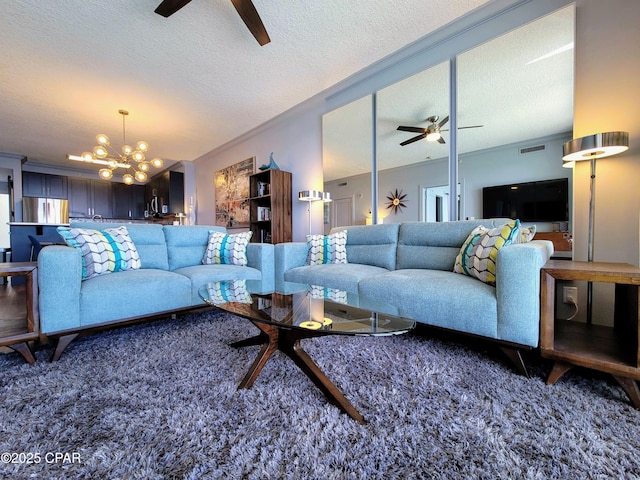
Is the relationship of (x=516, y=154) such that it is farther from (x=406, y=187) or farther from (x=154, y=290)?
(x=154, y=290)

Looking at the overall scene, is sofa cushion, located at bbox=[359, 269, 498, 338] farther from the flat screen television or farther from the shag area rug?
the flat screen television

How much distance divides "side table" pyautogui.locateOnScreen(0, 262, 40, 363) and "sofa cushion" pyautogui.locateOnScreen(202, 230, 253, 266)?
1.27m

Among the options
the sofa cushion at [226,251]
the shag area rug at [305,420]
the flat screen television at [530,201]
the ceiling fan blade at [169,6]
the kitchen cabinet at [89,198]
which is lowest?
the shag area rug at [305,420]

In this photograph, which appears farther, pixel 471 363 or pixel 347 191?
pixel 347 191

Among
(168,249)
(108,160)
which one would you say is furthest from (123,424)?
(108,160)

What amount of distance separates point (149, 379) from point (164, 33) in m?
2.75

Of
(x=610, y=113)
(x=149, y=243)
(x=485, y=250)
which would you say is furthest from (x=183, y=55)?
(x=610, y=113)

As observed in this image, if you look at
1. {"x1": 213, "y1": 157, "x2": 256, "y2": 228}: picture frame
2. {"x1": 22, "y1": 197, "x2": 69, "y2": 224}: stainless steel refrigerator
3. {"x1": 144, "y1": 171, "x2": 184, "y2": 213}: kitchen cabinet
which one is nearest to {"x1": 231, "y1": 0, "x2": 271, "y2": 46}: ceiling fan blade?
{"x1": 213, "y1": 157, "x2": 256, "y2": 228}: picture frame

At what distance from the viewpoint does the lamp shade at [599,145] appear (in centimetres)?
154

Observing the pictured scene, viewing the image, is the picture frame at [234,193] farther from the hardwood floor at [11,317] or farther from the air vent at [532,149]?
the air vent at [532,149]

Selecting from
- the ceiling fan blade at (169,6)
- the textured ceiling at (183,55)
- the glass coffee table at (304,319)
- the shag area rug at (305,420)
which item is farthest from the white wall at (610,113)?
the ceiling fan blade at (169,6)

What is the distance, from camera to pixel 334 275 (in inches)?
85.4

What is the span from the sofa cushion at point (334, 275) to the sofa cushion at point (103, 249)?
1.28m

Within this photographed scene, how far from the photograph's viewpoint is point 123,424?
0.95 metres
